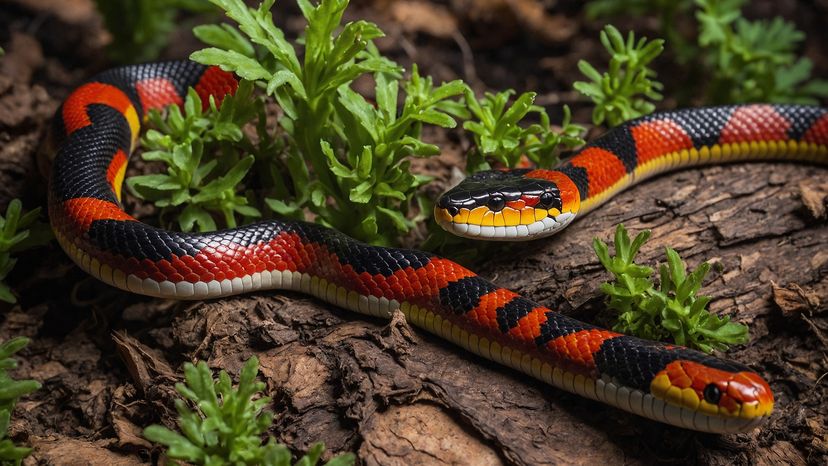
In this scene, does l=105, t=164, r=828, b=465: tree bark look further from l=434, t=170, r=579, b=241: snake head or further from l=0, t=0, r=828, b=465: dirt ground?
l=434, t=170, r=579, b=241: snake head

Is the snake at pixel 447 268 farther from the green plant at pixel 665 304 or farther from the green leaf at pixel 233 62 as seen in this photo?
the green leaf at pixel 233 62

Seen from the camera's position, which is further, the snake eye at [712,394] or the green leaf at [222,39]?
the green leaf at [222,39]

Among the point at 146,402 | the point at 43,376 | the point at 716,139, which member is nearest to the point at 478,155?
the point at 716,139

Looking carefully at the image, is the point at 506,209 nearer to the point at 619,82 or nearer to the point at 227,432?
the point at 619,82

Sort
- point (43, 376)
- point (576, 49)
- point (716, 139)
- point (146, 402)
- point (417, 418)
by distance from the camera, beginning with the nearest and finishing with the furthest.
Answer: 1. point (417, 418)
2. point (146, 402)
3. point (43, 376)
4. point (716, 139)
5. point (576, 49)

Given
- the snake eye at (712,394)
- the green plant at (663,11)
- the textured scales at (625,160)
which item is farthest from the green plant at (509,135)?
the green plant at (663,11)

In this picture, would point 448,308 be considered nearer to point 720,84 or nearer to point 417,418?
point 417,418
